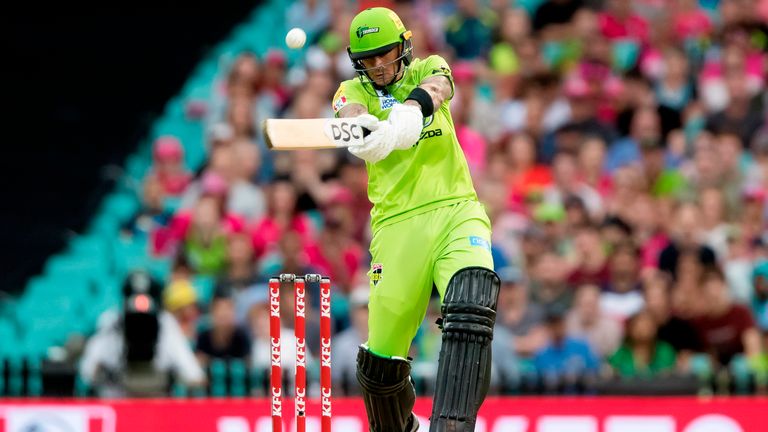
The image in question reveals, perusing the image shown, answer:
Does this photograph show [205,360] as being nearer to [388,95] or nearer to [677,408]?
[677,408]

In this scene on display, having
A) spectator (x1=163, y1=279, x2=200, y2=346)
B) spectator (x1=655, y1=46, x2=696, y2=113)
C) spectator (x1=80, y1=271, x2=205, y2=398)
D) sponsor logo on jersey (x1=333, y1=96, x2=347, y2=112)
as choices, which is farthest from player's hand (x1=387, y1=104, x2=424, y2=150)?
spectator (x1=655, y1=46, x2=696, y2=113)

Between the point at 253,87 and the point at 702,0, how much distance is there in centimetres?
460

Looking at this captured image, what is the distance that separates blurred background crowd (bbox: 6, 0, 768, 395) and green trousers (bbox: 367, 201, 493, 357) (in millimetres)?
3147

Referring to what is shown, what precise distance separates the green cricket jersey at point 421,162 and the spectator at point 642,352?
4.12 m

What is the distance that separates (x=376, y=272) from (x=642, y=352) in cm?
428

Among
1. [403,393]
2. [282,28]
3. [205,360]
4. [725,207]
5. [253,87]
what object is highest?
[282,28]

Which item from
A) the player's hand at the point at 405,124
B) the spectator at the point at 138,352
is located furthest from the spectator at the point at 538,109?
the player's hand at the point at 405,124

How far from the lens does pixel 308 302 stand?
1224 cm

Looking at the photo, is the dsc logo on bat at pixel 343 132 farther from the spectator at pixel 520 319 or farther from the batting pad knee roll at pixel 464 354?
the spectator at pixel 520 319

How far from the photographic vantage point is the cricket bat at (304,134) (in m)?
7.02

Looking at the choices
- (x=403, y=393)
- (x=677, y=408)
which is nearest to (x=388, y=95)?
(x=403, y=393)

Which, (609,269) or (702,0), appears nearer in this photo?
(609,269)

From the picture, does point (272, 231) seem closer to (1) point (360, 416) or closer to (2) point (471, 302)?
(1) point (360, 416)

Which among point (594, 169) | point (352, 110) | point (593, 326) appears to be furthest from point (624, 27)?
point (352, 110)
